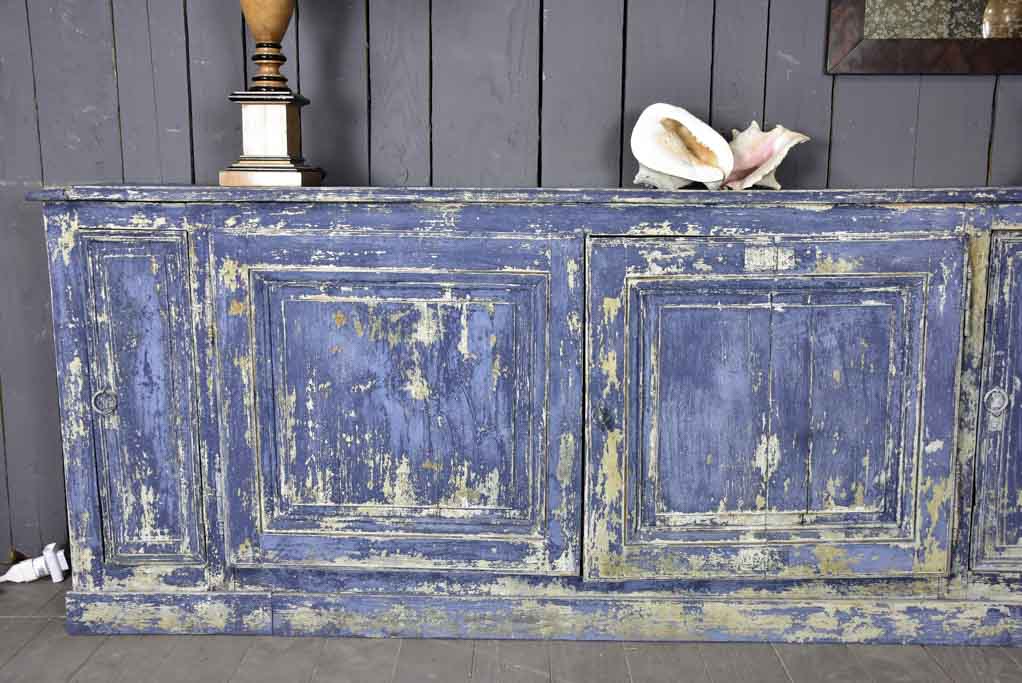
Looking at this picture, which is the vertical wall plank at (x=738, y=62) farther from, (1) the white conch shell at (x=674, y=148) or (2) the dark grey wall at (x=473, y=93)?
(1) the white conch shell at (x=674, y=148)

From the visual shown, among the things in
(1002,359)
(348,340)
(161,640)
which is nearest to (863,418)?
(1002,359)

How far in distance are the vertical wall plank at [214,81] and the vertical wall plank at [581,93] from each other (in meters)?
0.79

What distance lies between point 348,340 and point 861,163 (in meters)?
1.37

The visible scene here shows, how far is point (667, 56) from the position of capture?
6.77ft

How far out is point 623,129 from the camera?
6.86 ft

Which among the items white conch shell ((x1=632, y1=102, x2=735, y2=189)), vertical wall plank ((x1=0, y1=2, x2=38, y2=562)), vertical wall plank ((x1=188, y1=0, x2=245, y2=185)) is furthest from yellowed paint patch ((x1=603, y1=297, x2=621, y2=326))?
vertical wall plank ((x1=0, y1=2, x2=38, y2=562))

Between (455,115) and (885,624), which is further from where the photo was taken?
(455,115)

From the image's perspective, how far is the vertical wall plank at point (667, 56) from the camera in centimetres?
205

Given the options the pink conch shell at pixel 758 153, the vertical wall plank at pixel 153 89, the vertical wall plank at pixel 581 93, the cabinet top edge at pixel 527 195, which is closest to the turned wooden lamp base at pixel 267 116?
the cabinet top edge at pixel 527 195

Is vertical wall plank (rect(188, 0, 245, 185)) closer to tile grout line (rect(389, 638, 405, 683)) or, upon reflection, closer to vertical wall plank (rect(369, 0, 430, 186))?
vertical wall plank (rect(369, 0, 430, 186))

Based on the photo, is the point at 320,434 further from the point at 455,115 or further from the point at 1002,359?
the point at 1002,359

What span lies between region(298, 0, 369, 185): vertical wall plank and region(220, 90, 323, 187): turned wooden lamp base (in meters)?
0.24

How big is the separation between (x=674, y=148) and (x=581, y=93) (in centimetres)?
33

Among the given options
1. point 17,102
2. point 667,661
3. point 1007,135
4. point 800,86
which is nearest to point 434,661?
point 667,661
